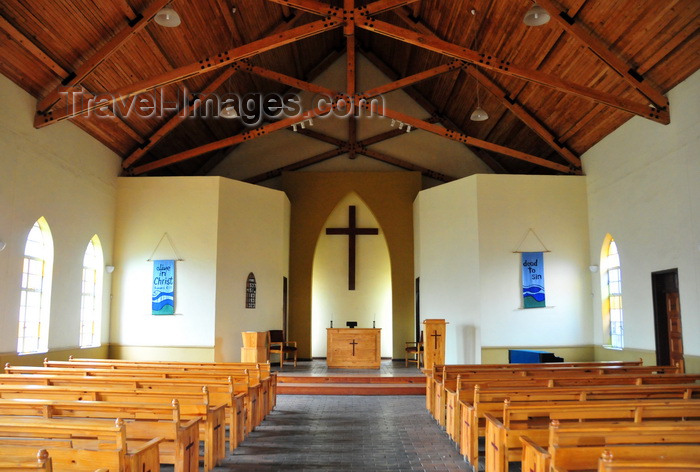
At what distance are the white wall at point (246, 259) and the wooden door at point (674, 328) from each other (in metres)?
7.33

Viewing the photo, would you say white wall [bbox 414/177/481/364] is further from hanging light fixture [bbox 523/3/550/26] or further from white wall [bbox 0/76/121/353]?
white wall [bbox 0/76/121/353]

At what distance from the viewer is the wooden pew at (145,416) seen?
13.3ft

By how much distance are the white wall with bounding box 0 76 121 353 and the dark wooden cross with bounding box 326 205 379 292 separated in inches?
207

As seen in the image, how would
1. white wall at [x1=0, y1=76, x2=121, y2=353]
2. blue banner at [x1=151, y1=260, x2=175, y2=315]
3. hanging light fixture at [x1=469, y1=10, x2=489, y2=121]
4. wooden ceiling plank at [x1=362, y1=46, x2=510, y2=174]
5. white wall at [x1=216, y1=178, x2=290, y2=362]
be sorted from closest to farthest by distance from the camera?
1. white wall at [x1=0, y1=76, x2=121, y2=353]
2. hanging light fixture at [x1=469, y1=10, x2=489, y2=121]
3. blue banner at [x1=151, y1=260, x2=175, y2=315]
4. white wall at [x1=216, y1=178, x2=290, y2=362]
5. wooden ceiling plank at [x1=362, y1=46, x2=510, y2=174]

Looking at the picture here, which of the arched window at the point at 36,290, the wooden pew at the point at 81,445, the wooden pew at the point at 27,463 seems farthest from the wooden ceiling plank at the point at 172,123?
the wooden pew at the point at 27,463

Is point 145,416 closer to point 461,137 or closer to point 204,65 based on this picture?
point 204,65

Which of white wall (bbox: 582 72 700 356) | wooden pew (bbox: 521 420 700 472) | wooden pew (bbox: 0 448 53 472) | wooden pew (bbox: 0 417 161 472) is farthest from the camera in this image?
Answer: white wall (bbox: 582 72 700 356)

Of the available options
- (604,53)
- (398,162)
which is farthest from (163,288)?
(604,53)

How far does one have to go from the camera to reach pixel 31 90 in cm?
865

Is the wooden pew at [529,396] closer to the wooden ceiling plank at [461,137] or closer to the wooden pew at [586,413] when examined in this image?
the wooden pew at [586,413]

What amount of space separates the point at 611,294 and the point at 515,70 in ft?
14.5

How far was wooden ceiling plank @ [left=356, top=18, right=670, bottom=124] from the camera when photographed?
858 cm

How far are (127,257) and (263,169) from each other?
4238 mm

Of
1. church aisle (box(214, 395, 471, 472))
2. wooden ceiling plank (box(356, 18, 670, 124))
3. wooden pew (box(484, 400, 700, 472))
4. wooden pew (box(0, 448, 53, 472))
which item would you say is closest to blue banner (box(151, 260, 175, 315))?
church aisle (box(214, 395, 471, 472))
